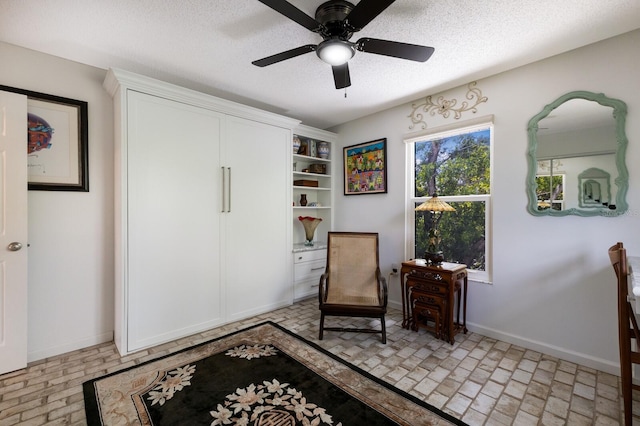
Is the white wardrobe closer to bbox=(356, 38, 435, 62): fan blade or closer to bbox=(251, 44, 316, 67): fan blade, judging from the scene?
bbox=(251, 44, 316, 67): fan blade

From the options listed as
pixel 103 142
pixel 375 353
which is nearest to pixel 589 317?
pixel 375 353

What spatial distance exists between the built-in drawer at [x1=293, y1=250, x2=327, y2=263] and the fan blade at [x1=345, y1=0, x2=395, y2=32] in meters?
2.65

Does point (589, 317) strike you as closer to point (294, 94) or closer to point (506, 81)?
point (506, 81)

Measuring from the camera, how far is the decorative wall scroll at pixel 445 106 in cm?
280

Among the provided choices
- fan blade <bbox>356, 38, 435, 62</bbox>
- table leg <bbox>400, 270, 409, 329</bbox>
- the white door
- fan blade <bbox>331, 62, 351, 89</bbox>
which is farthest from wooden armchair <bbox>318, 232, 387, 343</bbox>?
the white door

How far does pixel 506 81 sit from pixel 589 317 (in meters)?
2.11

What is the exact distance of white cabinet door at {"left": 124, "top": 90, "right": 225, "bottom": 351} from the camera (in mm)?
2408

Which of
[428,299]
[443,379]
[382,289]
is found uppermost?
[382,289]

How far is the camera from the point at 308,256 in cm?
379

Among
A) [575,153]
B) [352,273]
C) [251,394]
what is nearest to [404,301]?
[352,273]

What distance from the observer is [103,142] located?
256 cm

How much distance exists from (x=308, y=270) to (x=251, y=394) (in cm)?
201

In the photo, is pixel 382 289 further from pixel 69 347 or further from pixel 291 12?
pixel 69 347

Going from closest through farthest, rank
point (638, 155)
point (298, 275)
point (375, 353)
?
point (638, 155) → point (375, 353) → point (298, 275)
